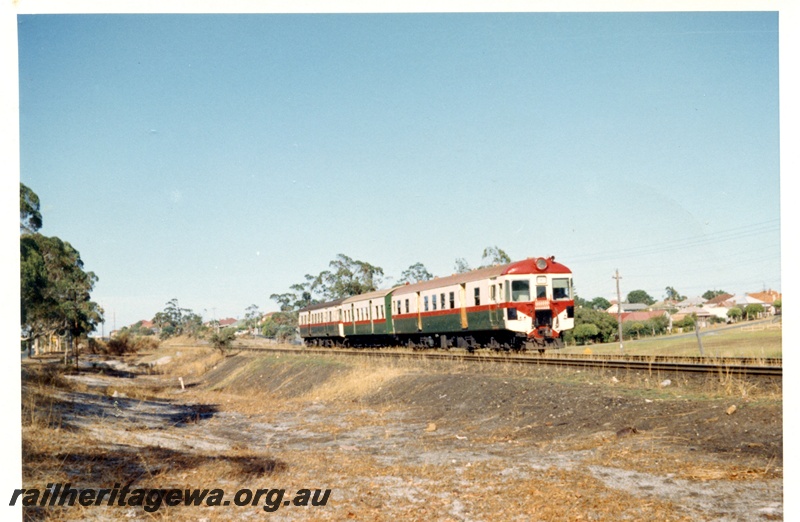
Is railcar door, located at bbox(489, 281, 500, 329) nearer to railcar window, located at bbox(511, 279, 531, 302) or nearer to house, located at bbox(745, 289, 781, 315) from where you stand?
railcar window, located at bbox(511, 279, 531, 302)

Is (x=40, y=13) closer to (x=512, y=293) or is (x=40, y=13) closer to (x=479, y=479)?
(x=479, y=479)

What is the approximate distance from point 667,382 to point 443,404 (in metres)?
5.10

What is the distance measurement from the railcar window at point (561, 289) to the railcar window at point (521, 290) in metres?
1.23

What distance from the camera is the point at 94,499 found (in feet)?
23.7

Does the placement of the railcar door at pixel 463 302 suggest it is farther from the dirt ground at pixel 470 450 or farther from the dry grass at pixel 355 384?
the dirt ground at pixel 470 450

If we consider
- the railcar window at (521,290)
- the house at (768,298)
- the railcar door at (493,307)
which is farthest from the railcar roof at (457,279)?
the house at (768,298)

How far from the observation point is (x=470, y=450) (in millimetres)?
10227

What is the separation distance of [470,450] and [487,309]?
1274 centimetres

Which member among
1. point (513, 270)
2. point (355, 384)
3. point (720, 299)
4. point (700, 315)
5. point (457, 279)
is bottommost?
point (700, 315)

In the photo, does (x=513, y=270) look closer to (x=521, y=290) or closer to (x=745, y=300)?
(x=521, y=290)

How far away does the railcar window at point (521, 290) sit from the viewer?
71.0 ft

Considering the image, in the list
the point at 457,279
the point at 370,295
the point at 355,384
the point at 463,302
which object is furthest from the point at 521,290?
the point at 370,295

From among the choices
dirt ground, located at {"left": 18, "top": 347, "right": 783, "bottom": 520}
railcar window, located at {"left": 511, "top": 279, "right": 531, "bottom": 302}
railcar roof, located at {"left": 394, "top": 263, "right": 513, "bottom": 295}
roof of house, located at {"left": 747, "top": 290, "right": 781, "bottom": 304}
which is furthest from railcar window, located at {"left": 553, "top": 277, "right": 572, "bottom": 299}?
roof of house, located at {"left": 747, "top": 290, "right": 781, "bottom": 304}

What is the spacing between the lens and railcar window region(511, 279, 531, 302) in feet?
71.0
